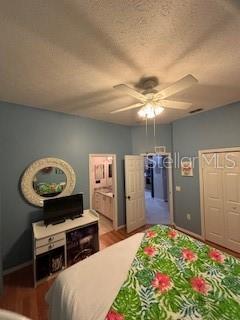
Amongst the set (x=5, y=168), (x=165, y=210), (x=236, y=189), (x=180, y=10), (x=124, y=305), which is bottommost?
(x=165, y=210)

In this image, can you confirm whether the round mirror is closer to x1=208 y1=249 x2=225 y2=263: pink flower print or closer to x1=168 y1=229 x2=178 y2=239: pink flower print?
x1=168 y1=229 x2=178 y2=239: pink flower print

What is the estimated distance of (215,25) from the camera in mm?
1274

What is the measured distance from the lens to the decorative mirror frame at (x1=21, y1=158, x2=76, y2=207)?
2843 millimetres

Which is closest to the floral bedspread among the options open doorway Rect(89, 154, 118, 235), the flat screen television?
the flat screen television

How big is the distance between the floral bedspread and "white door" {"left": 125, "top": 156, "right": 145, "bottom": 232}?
209 cm

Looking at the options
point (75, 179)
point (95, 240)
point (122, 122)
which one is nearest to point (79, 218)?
point (95, 240)

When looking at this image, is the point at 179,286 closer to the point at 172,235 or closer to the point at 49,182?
the point at 172,235

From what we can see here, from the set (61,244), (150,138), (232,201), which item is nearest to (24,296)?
(61,244)

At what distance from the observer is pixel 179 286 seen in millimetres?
1410

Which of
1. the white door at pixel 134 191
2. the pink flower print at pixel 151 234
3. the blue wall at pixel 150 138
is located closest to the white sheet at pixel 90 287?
the pink flower print at pixel 151 234

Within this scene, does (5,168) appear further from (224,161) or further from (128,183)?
(224,161)

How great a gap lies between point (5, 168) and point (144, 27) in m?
2.73

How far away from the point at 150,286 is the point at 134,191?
113 inches

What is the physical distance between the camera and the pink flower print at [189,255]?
1775 mm
